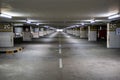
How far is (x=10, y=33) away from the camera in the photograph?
2798 centimetres

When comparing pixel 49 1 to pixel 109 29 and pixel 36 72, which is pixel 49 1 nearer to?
pixel 36 72

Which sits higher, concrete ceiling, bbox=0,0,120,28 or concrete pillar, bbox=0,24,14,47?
concrete ceiling, bbox=0,0,120,28

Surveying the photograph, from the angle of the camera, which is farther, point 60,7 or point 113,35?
point 113,35

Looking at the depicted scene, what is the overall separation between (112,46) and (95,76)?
56.9ft

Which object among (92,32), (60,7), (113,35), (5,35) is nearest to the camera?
(60,7)

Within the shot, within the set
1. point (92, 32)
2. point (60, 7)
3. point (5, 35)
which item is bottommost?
point (5, 35)

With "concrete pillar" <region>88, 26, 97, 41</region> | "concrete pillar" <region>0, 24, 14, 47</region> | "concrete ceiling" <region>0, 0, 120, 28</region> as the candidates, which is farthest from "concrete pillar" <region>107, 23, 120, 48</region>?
"concrete pillar" <region>88, 26, 97, 41</region>

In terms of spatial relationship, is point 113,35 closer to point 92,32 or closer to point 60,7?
point 60,7

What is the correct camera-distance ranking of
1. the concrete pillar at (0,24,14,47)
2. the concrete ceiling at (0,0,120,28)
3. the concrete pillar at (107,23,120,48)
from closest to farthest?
1. the concrete ceiling at (0,0,120,28)
2. the concrete pillar at (107,23,120,48)
3. the concrete pillar at (0,24,14,47)

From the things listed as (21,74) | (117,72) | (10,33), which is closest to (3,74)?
(21,74)

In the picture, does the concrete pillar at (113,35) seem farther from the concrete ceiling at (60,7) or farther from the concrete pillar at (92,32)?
the concrete pillar at (92,32)

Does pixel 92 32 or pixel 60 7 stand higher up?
pixel 60 7

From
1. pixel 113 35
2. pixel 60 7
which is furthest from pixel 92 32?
pixel 60 7

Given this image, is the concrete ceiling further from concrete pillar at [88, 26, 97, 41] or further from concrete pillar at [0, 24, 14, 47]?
concrete pillar at [88, 26, 97, 41]
